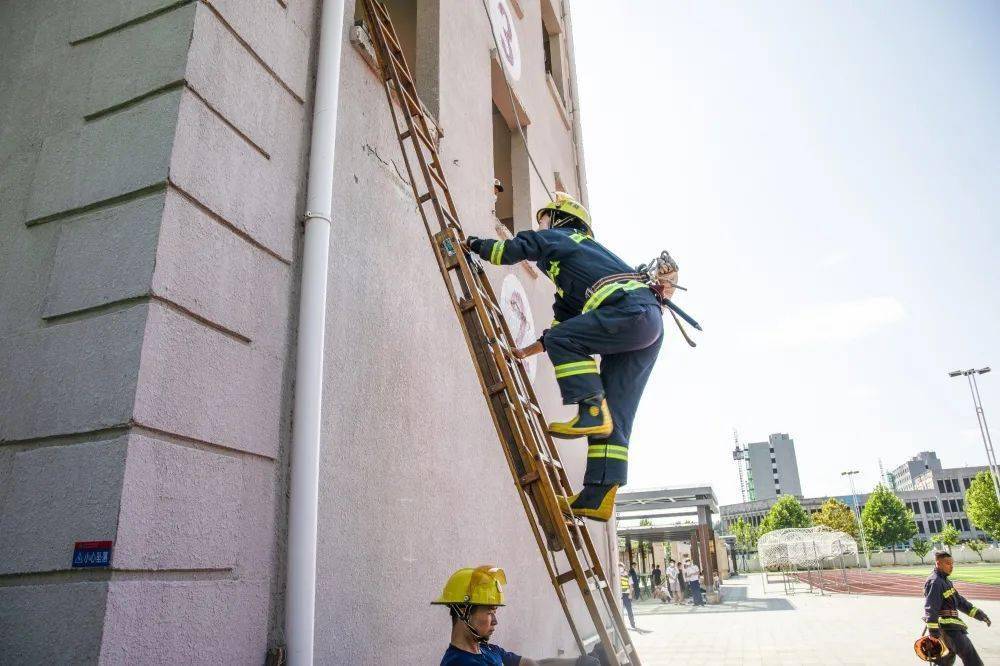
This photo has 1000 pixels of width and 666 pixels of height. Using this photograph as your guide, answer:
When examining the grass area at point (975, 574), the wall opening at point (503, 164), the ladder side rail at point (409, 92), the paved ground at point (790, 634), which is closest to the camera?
the ladder side rail at point (409, 92)

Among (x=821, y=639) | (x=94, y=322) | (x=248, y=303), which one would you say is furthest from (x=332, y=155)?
(x=821, y=639)

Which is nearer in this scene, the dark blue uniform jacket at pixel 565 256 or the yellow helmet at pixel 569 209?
the dark blue uniform jacket at pixel 565 256

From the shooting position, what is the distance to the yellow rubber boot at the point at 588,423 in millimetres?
3746

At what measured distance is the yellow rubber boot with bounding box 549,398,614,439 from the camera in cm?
375

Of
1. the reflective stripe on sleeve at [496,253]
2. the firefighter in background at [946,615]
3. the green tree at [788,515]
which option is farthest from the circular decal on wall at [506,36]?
the green tree at [788,515]

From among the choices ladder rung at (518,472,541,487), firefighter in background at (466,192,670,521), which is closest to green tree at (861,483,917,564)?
firefighter in background at (466,192,670,521)

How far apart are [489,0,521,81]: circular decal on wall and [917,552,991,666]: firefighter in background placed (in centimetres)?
879

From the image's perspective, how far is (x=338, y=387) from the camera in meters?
3.75

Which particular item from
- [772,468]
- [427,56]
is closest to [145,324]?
[427,56]

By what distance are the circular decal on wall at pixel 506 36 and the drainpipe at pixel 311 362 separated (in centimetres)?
442

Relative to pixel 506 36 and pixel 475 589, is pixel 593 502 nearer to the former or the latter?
pixel 475 589

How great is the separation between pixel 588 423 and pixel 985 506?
6532cm

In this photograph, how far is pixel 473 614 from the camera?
344 cm

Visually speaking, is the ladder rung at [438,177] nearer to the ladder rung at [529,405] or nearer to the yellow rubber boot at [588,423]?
the ladder rung at [529,405]
